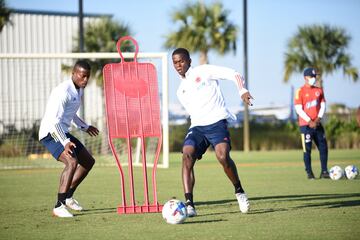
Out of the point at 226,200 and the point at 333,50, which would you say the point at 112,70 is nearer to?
the point at 226,200

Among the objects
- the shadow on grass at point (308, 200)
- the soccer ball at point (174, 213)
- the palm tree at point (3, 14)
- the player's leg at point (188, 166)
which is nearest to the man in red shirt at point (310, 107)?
the shadow on grass at point (308, 200)

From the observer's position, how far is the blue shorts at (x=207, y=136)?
A: 10.6 metres

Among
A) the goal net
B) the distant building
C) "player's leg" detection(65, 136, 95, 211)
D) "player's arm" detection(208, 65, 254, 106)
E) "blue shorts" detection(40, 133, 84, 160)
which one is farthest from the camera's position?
the distant building

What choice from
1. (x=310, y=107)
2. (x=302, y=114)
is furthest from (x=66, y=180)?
(x=310, y=107)

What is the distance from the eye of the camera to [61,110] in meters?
11.0

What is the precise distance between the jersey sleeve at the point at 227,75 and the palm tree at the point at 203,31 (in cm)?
3237

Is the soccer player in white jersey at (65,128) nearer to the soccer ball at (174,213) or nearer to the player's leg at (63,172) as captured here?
the player's leg at (63,172)

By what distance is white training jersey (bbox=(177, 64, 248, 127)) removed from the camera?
1062cm

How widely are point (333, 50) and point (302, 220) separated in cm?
3788

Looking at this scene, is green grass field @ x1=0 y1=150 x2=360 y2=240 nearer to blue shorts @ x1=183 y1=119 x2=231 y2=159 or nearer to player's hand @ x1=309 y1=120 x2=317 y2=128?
blue shorts @ x1=183 y1=119 x2=231 y2=159

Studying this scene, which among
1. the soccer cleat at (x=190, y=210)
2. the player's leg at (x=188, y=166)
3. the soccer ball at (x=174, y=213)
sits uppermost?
the player's leg at (x=188, y=166)

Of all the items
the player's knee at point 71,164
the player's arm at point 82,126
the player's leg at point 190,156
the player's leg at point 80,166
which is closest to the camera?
the player's leg at point 190,156

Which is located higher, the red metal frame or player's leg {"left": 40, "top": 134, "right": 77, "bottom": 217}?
the red metal frame

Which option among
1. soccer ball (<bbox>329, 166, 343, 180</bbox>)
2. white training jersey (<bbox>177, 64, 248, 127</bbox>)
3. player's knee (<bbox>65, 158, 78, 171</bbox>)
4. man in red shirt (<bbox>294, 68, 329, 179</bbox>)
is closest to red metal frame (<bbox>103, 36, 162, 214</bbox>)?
player's knee (<bbox>65, 158, 78, 171</bbox>)
